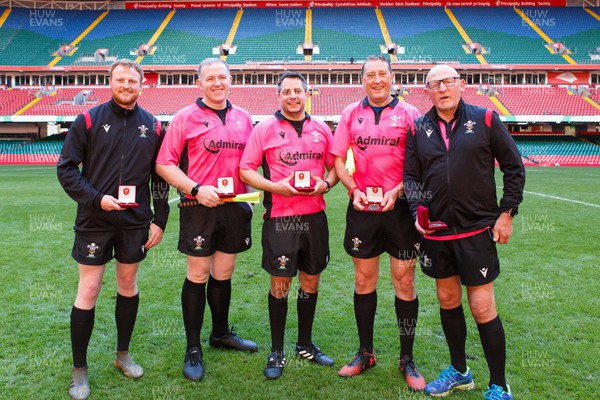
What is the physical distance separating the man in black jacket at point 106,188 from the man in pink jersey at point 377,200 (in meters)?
1.48

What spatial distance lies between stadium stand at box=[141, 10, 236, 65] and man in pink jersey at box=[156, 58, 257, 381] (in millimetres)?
34318

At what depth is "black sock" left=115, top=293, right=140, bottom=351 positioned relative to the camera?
331 cm

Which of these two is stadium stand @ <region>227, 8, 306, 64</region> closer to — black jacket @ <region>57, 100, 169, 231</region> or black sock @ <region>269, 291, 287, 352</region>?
black jacket @ <region>57, 100, 169, 231</region>

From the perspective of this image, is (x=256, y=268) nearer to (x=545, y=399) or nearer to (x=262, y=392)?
(x=262, y=392)

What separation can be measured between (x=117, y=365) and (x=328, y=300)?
2.28 meters

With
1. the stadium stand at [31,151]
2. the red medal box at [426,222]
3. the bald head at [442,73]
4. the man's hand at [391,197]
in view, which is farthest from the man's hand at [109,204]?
the stadium stand at [31,151]

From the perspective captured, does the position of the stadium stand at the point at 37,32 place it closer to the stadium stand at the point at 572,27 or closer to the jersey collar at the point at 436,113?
the jersey collar at the point at 436,113

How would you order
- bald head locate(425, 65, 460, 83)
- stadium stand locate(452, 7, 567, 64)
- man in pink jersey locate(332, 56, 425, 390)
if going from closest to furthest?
1. bald head locate(425, 65, 460, 83)
2. man in pink jersey locate(332, 56, 425, 390)
3. stadium stand locate(452, 7, 567, 64)

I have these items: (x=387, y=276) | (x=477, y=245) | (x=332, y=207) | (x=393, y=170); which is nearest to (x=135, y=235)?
(x=393, y=170)

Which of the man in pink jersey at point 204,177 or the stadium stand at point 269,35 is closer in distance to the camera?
the man in pink jersey at point 204,177

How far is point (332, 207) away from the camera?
37.4 ft

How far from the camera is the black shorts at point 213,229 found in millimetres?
3369

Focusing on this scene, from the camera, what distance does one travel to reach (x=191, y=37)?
3809 cm

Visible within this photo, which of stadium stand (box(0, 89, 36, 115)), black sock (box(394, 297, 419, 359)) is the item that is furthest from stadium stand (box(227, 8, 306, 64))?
black sock (box(394, 297, 419, 359))
